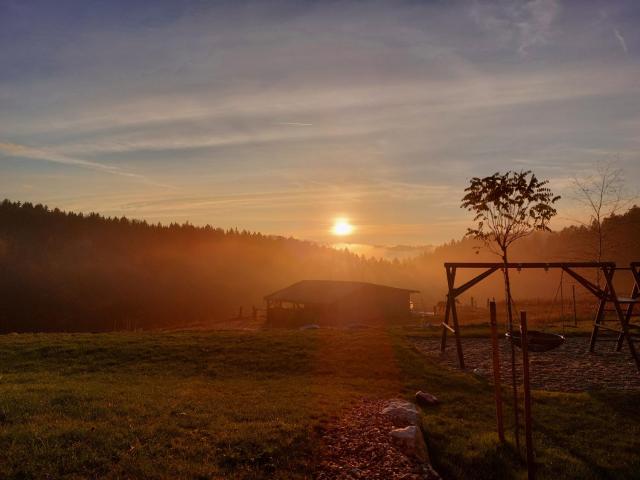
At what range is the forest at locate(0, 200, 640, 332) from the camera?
7638 cm

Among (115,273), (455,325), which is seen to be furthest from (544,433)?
(115,273)

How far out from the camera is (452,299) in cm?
1842

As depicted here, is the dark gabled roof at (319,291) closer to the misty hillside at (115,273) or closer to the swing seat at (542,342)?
the misty hillside at (115,273)

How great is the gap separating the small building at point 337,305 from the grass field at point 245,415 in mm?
32626

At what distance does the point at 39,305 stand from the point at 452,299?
81787 mm

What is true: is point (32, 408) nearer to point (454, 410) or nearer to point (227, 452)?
point (227, 452)

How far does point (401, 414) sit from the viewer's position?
10.5 metres

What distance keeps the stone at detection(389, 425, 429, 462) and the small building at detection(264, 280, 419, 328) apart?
4140cm

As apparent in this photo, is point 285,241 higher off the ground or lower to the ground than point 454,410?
higher

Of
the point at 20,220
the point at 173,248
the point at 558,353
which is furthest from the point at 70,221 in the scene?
the point at 558,353

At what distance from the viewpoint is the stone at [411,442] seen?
866 cm

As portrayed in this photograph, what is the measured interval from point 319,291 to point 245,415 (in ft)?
154

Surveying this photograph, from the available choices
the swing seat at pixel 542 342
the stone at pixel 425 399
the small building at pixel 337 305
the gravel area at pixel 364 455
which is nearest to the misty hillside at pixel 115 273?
the small building at pixel 337 305

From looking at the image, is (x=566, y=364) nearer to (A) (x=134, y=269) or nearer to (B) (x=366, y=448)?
(B) (x=366, y=448)
